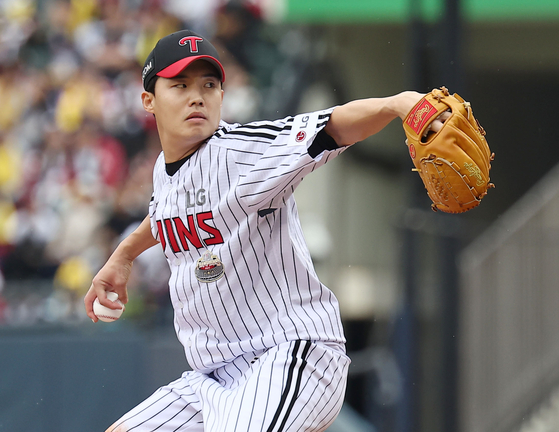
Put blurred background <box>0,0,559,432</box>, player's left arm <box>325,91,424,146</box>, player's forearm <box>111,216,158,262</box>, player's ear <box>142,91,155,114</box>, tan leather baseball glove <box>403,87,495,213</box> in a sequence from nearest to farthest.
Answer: tan leather baseball glove <box>403,87,495,213</box>, player's left arm <box>325,91,424,146</box>, player's ear <box>142,91,155,114</box>, player's forearm <box>111,216,158,262</box>, blurred background <box>0,0,559,432</box>

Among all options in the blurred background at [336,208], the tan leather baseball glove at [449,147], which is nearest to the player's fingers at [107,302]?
the tan leather baseball glove at [449,147]

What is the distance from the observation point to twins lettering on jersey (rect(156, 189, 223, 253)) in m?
2.49

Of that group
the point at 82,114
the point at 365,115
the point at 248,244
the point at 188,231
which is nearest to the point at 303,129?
the point at 365,115

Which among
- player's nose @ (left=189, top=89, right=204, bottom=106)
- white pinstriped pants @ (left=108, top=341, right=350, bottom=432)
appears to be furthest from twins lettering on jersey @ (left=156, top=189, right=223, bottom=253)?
white pinstriped pants @ (left=108, top=341, right=350, bottom=432)

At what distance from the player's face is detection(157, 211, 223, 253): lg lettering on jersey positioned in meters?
0.28

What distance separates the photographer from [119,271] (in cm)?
304

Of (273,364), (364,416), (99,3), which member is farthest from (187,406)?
(99,3)

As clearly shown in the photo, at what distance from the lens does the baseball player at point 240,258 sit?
2.31 meters

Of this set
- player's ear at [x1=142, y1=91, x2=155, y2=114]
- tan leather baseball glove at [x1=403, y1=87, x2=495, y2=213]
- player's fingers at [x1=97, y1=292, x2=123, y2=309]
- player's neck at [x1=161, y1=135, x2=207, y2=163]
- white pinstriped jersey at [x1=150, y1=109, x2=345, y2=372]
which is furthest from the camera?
player's fingers at [x1=97, y1=292, x2=123, y2=309]

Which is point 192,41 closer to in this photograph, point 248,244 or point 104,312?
point 248,244

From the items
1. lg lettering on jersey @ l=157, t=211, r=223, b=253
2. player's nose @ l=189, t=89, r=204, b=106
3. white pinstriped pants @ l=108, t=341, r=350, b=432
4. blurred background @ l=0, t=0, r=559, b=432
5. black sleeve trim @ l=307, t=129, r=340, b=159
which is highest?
player's nose @ l=189, t=89, r=204, b=106

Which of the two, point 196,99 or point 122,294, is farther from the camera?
point 122,294

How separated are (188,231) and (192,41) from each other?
639 mm

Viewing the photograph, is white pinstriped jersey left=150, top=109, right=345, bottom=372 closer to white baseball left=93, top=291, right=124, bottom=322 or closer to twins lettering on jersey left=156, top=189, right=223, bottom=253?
twins lettering on jersey left=156, top=189, right=223, bottom=253
